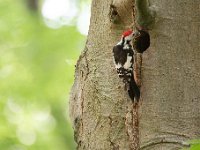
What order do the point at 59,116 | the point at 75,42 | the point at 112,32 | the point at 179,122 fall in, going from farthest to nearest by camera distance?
the point at 59,116 → the point at 75,42 → the point at 112,32 → the point at 179,122

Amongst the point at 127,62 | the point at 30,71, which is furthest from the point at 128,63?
the point at 30,71

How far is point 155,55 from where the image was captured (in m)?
2.09

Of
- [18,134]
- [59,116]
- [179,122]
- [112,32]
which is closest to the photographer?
[179,122]

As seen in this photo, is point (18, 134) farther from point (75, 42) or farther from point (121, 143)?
point (121, 143)

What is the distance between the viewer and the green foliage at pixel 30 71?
6090mm

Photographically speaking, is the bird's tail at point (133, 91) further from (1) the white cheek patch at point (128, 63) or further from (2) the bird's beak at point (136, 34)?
(2) the bird's beak at point (136, 34)

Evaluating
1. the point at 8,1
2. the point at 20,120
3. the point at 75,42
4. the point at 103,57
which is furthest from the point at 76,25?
the point at 103,57

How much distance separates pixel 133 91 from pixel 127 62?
4.8 inches

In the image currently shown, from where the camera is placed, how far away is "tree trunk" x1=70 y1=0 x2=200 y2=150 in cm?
202

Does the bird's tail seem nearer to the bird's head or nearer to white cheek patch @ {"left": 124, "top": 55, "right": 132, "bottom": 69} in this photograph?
white cheek patch @ {"left": 124, "top": 55, "right": 132, "bottom": 69}

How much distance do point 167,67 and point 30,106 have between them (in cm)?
463

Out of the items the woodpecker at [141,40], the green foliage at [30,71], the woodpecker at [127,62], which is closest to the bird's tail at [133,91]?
the woodpecker at [127,62]

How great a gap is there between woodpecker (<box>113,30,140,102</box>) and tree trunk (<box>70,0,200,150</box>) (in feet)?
0.12

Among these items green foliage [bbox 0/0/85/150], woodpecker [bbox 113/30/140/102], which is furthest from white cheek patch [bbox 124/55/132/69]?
green foliage [bbox 0/0/85/150]
